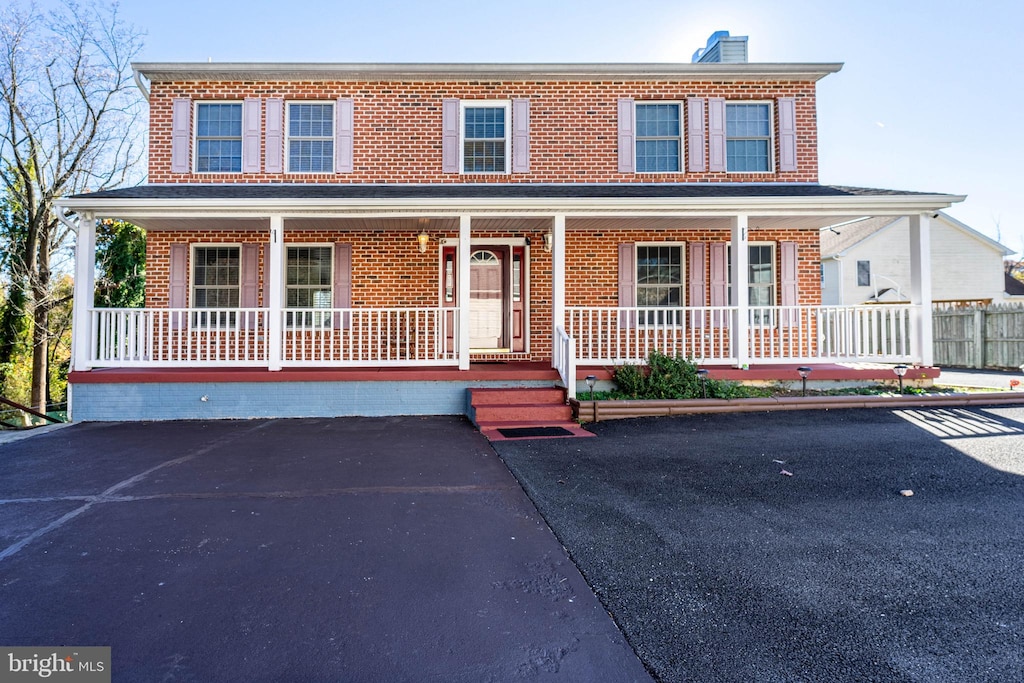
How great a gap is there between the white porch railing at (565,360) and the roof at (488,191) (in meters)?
2.19

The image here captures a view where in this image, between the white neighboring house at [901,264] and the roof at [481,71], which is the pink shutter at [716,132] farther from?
the white neighboring house at [901,264]

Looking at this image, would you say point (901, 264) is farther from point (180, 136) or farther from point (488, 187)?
point (180, 136)

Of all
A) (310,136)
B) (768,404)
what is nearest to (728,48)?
(768,404)

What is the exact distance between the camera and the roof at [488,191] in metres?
8.00

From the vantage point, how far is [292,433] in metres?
6.60

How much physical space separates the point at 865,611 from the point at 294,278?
9410mm

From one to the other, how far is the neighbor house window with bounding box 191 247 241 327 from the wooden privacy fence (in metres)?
17.9

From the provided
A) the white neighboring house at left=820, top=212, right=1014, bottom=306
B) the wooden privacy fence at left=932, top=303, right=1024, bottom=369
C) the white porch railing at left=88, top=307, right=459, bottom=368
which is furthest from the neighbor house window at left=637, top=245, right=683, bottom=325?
the white neighboring house at left=820, top=212, right=1014, bottom=306

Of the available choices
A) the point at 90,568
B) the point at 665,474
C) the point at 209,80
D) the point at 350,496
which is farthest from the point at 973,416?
the point at 209,80

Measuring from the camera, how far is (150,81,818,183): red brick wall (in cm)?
979

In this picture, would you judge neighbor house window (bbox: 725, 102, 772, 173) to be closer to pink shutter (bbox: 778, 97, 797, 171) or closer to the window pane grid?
pink shutter (bbox: 778, 97, 797, 171)

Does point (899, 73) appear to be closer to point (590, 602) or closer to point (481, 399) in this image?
point (481, 399)

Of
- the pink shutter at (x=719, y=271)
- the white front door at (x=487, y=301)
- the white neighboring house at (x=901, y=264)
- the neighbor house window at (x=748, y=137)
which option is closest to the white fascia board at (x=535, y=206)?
the pink shutter at (x=719, y=271)

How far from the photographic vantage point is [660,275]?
9.86m
